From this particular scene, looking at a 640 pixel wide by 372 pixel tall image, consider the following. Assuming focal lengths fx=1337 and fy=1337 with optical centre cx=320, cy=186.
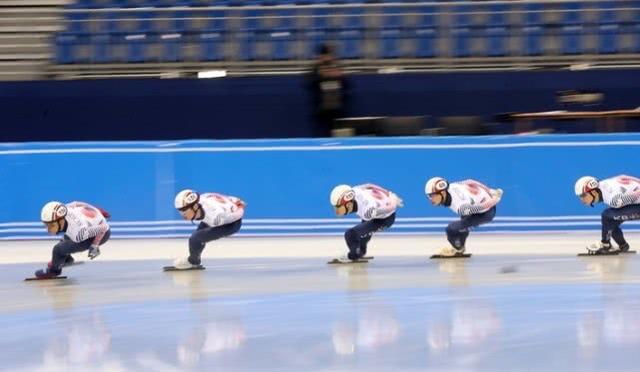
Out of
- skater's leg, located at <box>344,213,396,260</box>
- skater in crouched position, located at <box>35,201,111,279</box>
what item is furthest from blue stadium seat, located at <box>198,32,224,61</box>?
skater in crouched position, located at <box>35,201,111,279</box>

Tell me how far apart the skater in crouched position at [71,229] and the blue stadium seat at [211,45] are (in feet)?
21.7

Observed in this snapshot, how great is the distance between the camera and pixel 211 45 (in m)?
19.6

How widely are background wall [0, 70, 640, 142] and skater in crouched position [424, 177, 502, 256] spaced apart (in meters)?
4.56

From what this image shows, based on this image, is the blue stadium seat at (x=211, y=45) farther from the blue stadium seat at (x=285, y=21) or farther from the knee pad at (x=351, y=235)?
the knee pad at (x=351, y=235)

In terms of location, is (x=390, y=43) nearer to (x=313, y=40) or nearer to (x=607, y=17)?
(x=313, y=40)

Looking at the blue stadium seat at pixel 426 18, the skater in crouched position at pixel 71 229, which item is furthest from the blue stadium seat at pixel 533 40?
the skater in crouched position at pixel 71 229

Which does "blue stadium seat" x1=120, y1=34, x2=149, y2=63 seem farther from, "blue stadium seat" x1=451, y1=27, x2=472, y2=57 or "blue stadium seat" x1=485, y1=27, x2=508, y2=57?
"blue stadium seat" x1=485, y1=27, x2=508, y2=57

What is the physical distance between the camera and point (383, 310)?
35.0ft

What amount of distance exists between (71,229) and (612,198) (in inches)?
220

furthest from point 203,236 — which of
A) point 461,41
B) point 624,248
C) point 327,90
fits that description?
point 461,41

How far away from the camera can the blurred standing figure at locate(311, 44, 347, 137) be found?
1778cm

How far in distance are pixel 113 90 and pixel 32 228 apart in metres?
2.95

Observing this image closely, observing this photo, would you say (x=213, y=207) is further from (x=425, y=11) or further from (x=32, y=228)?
(x=425, y=11)

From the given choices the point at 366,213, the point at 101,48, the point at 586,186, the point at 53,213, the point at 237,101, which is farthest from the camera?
the point at 101,48
